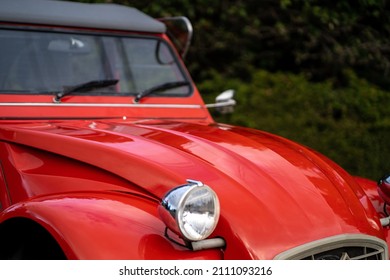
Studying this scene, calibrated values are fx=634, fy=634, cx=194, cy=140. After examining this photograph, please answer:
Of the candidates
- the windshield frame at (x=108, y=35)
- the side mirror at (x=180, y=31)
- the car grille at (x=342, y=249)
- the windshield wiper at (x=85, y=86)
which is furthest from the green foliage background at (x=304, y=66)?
the car grille at (x=342, y=249)

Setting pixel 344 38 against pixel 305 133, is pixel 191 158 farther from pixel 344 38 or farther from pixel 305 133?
pixel 344 38

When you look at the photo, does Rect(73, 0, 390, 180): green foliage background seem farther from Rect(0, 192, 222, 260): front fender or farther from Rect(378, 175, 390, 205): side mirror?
Rect(0, 192, 222, 260): front fender

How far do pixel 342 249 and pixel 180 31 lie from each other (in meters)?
3.02

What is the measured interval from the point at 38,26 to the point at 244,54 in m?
5.78

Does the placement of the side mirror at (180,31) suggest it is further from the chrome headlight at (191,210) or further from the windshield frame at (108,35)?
the chrome headlight at (191,210)

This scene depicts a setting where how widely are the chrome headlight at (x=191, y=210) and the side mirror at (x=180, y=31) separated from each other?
9.33ft

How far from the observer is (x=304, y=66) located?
32.0 feet

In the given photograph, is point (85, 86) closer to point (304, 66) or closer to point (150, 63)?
point (150, 63)

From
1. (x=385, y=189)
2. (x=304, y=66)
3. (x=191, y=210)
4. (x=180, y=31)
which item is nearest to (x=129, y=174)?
(x=191, y=210)

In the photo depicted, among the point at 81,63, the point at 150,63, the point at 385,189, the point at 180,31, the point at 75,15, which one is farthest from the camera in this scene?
the point at 180,31

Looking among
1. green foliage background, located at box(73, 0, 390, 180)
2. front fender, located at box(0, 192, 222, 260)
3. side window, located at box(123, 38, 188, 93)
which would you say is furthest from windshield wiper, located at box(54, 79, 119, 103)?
green foliage background, located at box(73, 0, 390, 180)

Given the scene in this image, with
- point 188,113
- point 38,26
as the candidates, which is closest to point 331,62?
point 188,113

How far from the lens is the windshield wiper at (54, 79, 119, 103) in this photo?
396cm

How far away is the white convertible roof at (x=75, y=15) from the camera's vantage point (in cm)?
409
